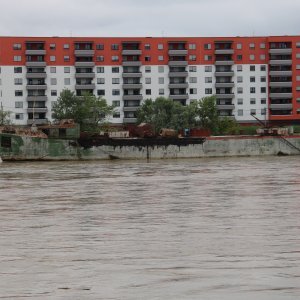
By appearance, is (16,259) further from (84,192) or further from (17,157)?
(17,157)

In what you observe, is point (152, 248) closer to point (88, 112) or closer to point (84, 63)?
point (88, 112)

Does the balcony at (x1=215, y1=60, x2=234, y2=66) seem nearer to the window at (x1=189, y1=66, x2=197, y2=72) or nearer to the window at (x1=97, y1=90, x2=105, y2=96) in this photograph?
the window at (x1=189, y1=66, x2=197, y2=72)

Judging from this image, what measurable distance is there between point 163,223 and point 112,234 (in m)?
2.06

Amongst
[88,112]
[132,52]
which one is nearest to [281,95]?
[132,52]

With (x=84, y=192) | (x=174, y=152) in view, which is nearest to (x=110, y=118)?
(x=174, y=152)

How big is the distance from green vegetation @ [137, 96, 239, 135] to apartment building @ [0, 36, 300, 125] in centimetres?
1569

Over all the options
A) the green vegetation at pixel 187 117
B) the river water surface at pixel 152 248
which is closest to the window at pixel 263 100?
the green vegetation at pixel 187 117

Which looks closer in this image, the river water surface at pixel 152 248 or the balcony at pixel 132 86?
the river water surface at pixel 152 248

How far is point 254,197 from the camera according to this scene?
21594mm

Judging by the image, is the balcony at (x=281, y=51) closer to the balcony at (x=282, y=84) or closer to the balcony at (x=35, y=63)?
the balcony at (x=282, y=84)

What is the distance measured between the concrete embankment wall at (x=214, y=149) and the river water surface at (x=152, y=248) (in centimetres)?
4778

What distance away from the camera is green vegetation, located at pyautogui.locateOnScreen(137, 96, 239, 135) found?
363ft

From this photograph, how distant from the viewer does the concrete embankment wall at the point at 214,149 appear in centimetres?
6956

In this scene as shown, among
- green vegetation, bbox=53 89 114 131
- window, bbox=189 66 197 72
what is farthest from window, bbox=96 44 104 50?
green vegetation, bbox=53 89 114 131
